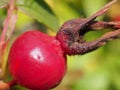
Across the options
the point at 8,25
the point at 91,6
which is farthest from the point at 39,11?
the point at 91,6

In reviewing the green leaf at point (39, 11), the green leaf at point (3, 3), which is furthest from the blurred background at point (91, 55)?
the green leaf at point (3, 3)

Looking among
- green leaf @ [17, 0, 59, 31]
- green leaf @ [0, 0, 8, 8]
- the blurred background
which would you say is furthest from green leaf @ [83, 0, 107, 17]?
green leaf @ [0, 0, 8, 8]

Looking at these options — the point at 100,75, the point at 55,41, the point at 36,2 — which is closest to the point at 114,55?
the point at 100,75

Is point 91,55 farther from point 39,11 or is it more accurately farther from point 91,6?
point 39,11

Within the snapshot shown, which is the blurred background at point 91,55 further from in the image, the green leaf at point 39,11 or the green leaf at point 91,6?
the green leaf at point 39,11

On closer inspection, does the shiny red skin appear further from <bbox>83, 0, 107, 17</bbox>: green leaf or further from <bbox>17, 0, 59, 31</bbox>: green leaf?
<bbox>83, 0, 107, 17</bbox>: green leaf

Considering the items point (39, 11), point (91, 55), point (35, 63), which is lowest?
point (91, 55)
